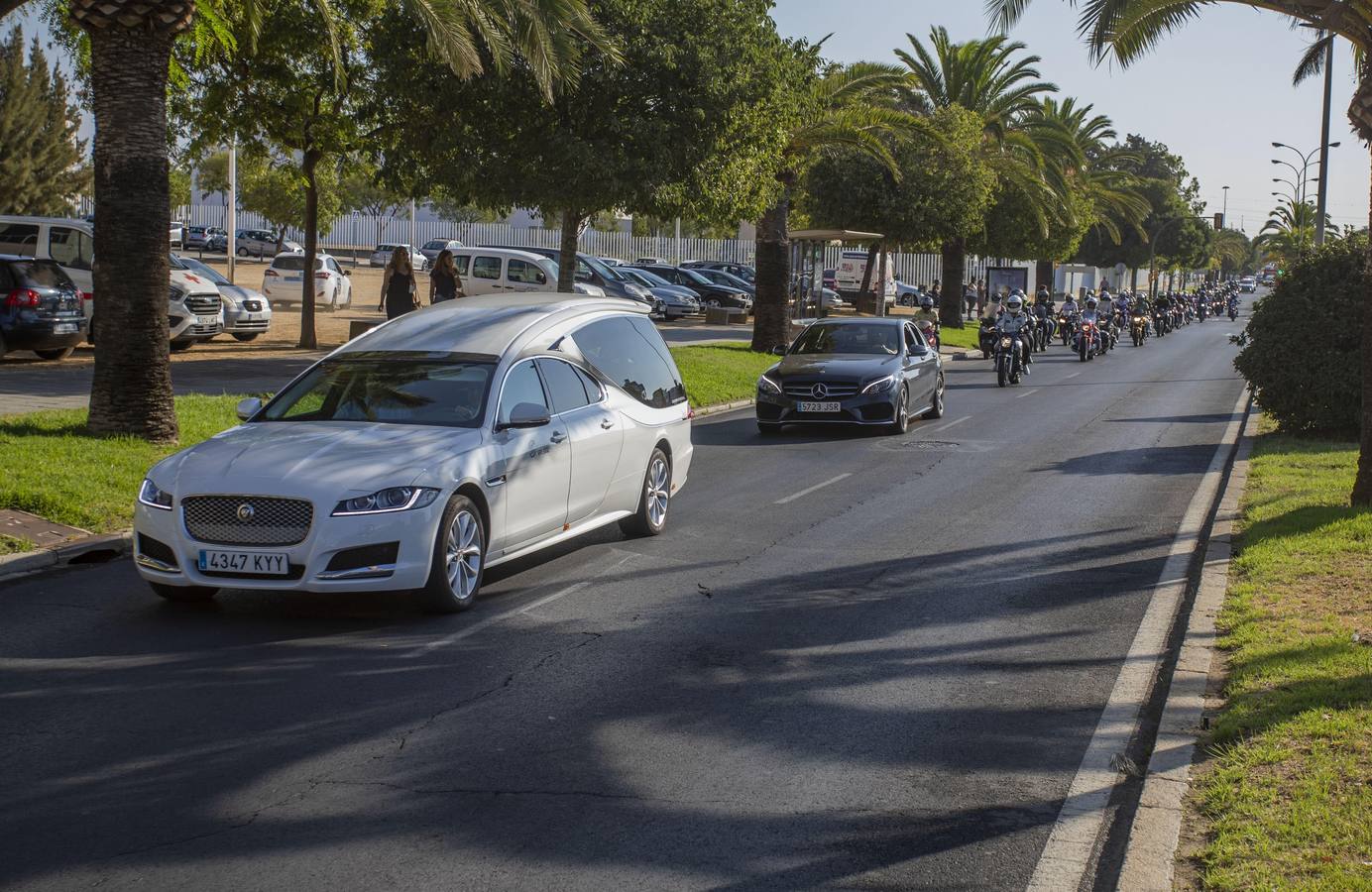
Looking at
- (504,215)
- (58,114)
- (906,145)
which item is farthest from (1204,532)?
(58,114)

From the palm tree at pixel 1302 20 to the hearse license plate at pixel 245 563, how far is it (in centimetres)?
871

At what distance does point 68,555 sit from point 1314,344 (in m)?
14.5

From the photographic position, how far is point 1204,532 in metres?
12.1

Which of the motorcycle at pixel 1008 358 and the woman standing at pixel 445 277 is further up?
the woman standing at pixel 445 277

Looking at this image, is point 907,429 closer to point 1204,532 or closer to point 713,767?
point 1204,532

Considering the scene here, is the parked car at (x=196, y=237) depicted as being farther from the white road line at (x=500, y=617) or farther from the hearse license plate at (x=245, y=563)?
the hearse license plate at (x=245, y=563)

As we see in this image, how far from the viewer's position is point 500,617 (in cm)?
870

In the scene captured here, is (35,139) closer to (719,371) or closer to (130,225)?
(719,371)

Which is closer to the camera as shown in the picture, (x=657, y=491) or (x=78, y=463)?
(x=657, y=491)

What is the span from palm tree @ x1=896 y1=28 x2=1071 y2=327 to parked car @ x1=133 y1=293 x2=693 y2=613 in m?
33.3

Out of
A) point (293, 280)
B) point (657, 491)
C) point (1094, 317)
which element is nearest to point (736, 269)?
point (1094, 317)

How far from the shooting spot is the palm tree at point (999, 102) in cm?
4419

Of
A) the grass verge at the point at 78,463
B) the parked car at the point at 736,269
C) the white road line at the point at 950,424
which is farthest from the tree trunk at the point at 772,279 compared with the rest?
the parked car at the point at 736,269

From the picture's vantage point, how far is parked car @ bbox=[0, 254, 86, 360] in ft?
69.5
